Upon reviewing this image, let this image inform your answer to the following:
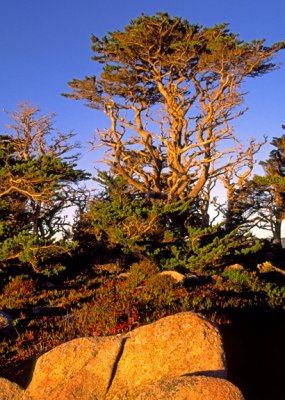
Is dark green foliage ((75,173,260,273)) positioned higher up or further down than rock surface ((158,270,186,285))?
higher up

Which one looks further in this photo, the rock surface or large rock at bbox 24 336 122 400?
the rock surface

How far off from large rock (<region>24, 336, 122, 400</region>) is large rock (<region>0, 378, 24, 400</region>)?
0.10 metres

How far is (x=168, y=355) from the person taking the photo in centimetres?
580

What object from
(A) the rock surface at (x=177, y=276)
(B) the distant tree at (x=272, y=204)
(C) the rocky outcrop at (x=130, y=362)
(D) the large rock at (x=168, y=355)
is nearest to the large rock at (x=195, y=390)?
(C) the rocky outcrop at (x=130, y=362)

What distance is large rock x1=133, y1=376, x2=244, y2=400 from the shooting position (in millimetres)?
4551

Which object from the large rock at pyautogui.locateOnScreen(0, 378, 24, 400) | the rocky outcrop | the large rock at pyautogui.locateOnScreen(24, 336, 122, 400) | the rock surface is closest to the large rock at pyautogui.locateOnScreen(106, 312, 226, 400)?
the rocky outcrop

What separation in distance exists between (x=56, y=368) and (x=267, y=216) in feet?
86.7

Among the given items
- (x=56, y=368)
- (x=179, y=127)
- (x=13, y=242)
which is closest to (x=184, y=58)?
(x=179, y=127)

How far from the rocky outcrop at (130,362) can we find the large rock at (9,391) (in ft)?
0.32

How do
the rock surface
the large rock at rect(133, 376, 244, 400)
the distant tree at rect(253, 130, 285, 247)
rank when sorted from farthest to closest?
1. the distant tree at rect(253, 130, 285, 247)
2. the rock surface
3. the large rock at rect(133, 376, 244, 400)

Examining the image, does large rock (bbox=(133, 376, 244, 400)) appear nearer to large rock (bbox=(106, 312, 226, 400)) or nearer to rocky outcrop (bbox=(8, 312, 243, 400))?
rocky outcrop (bbox=(8, 312, 243, 400))

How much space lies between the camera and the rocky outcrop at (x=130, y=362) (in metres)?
5.56

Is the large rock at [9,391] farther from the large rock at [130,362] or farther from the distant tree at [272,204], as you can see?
the distant tree at [272,204]

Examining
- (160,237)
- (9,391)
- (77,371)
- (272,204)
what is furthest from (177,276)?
(272,204)
